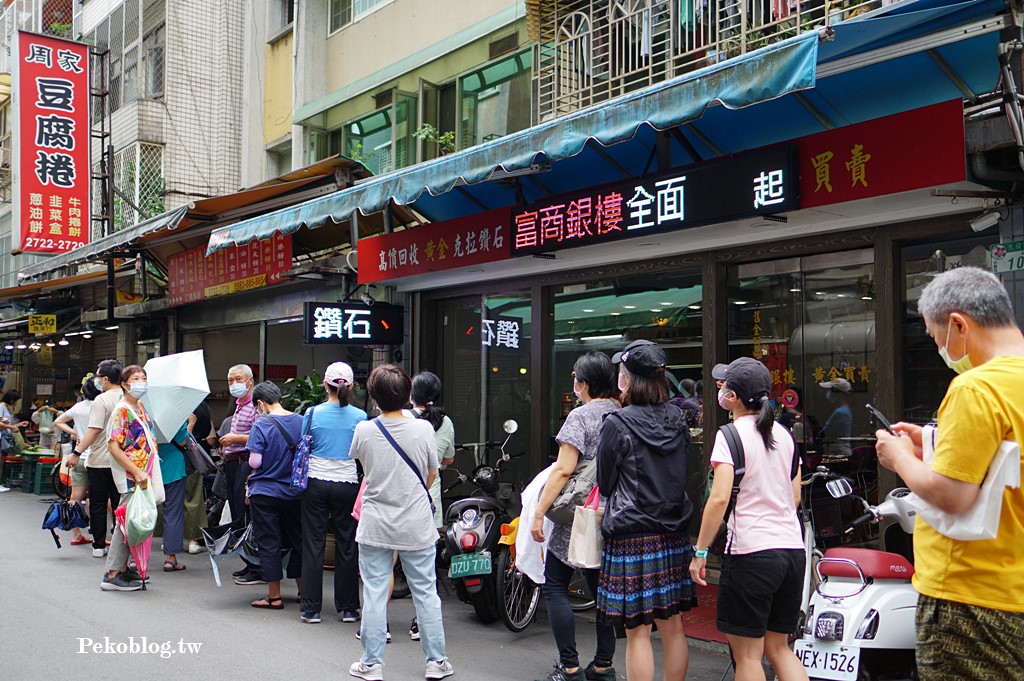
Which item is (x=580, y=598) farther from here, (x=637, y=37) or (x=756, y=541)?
(x=637, y=37)

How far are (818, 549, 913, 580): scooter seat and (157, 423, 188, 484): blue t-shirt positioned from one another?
20.8 feet

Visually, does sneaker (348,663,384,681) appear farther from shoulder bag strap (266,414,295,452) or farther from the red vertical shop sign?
the red vertical shop sign

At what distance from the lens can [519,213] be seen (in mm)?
9047

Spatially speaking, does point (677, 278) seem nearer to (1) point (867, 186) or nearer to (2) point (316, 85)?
(1) point (867, 186)

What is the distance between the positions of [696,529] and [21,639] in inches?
228

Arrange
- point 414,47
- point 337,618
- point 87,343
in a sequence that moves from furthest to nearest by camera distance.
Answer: point 87,343 < point 414,47 < point 337,618

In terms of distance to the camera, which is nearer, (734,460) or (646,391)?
(734,460)

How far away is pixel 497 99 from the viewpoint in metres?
13.1

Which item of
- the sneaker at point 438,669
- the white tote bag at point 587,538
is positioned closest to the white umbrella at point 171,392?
the sneaker at point 438,669

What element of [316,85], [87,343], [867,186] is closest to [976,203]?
[867,186]

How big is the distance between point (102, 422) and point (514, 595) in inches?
177

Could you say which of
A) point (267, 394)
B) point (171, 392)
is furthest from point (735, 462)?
point (171, 392)

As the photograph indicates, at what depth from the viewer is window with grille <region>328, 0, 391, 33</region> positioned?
51.6ft

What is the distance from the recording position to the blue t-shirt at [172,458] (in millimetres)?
9281
